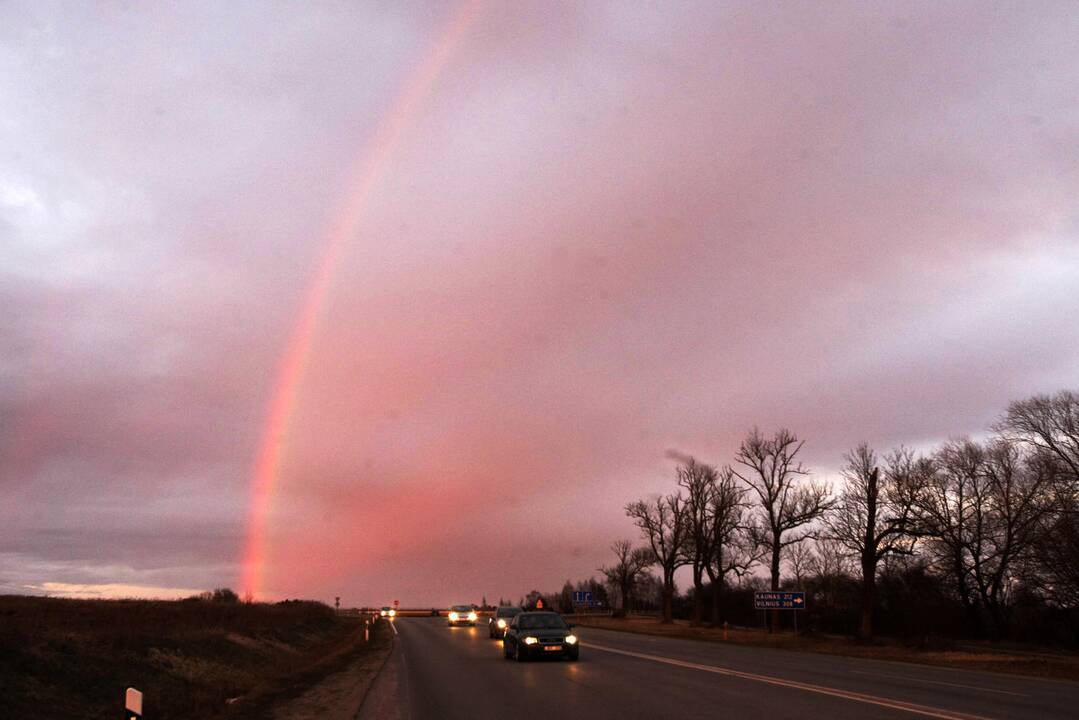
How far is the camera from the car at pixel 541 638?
94.2 feet

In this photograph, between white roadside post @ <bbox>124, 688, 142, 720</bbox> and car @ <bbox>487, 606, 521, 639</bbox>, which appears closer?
white roadside post @ <bbox>124, 688, 142, 720</bbox>

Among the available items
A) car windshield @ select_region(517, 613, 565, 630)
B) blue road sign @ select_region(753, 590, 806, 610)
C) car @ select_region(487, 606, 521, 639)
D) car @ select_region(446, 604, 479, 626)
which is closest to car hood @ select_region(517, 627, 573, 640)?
car windshield @ select_region(517, 613, 565, 630)

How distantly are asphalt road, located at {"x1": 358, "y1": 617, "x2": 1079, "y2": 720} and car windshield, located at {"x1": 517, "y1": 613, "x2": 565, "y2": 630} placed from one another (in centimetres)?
120

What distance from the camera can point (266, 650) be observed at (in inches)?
1535

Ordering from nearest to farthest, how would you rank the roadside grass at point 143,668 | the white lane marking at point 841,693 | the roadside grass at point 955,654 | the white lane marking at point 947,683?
1. the white lane marking at point 841,693
2. the roadside grass at point 143,668
3. the white lane marking at point 947,683
4. the roadside grass at point 955,654

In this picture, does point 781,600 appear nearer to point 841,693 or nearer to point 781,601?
point 781,601

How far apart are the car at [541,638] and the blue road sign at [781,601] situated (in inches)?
798

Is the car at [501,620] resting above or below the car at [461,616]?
above

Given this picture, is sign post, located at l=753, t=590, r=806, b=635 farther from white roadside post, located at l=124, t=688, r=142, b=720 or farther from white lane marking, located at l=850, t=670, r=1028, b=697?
white roadside post, located at l=124, t=688, r=142, b=720

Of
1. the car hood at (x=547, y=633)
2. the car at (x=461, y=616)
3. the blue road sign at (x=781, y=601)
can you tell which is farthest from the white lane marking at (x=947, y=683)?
the car at (x=461, y=616)

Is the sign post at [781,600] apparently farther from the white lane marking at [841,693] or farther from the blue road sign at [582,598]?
the blue road sign at [582,598]

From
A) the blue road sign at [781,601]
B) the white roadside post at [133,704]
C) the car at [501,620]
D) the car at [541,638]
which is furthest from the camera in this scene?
the car at [501,620]

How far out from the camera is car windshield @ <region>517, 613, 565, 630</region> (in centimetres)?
2959

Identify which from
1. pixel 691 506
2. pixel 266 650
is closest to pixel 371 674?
pixel 266 650
